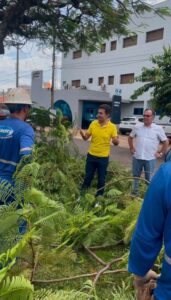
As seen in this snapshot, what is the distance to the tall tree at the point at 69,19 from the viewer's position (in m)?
7.79

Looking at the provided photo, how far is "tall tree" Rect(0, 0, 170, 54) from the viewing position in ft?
25.5

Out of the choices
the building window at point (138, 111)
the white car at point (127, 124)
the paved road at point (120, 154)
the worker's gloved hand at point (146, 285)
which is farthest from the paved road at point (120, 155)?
the building window at point (138, 111)

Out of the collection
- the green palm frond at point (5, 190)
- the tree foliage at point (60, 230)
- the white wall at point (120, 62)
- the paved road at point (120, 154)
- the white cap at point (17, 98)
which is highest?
the white wall at point (120, 62)

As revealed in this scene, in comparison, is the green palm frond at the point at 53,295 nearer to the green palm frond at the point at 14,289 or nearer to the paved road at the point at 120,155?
the green palm frond at the point at 14,289

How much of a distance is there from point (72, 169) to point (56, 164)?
1.56 feet

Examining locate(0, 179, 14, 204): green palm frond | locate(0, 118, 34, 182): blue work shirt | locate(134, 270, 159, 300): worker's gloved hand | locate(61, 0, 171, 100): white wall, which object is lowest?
locate(134, 270, 159, 300): worker's gloved hand

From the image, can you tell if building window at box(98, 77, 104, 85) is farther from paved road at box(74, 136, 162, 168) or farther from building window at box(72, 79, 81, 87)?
paved road at box(74, 136, 162, 168)

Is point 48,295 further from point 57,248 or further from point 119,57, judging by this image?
point 119,57

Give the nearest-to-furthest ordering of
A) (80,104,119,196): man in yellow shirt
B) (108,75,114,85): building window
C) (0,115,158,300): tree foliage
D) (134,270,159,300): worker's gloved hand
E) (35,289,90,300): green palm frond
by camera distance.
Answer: (134,270,159,300): worker's gloved hand, (35,289,90,300): green palm frond, (0,115,158,300): tree foliage, (80,104,119,196): man in yellow shirt, (108,75,114,85): building window

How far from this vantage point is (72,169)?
7.67 meters

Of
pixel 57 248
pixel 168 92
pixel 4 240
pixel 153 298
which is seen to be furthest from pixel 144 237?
pixel 168 92

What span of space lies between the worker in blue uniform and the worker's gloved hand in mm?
1803

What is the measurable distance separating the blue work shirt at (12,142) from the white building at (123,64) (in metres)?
28.2

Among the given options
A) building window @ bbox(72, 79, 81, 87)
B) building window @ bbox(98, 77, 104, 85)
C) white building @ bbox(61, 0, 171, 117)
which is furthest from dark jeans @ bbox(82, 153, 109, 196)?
building window @ bbox(72, 79, 81, 87)
